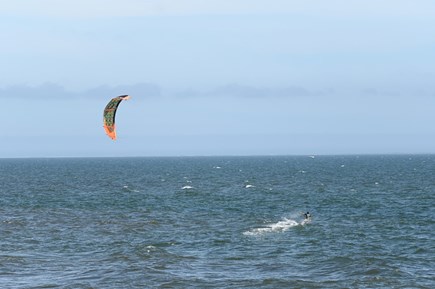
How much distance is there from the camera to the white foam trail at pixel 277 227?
197 ft

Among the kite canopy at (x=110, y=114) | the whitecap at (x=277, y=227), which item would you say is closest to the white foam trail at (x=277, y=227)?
the whitecap at (x=277, y=227)

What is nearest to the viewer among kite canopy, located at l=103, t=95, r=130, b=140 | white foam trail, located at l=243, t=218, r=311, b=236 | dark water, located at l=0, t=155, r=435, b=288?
dark water, located at l=0, t=155, r=435, b=288

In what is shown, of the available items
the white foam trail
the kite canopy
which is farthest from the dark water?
the kite canopy

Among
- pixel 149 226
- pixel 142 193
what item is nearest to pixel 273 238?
pixel 149 226

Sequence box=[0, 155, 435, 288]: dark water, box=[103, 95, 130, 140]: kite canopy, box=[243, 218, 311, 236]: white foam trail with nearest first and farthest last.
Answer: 1. box=[0, 155, 435, 288]: dark water
2. box=[103, 95, 130, 140]: kite canopy
3. box=[243, 218, 311, 236]: white foam trail

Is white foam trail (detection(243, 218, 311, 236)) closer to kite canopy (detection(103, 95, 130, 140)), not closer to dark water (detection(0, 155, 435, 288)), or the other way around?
dark water (detection(0, 155, 435, 288))

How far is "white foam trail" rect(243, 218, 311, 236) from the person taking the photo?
60.0 meters

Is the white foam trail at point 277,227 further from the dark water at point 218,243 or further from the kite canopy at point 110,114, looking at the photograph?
the kite canopy at point 110,114

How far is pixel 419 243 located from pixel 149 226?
75.7ft

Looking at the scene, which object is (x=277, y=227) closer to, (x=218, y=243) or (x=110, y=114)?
(x=218, y=243)

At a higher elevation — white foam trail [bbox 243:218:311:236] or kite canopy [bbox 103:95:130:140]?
kite canopy [bbox 103:95:130:140]

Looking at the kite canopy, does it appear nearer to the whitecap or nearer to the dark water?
the dark water

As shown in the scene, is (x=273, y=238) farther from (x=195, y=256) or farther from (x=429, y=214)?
(x=429, y=214)

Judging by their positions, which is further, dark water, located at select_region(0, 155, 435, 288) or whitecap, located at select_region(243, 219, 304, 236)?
whitecap, located at select_region(243, 219, 304, 236)
